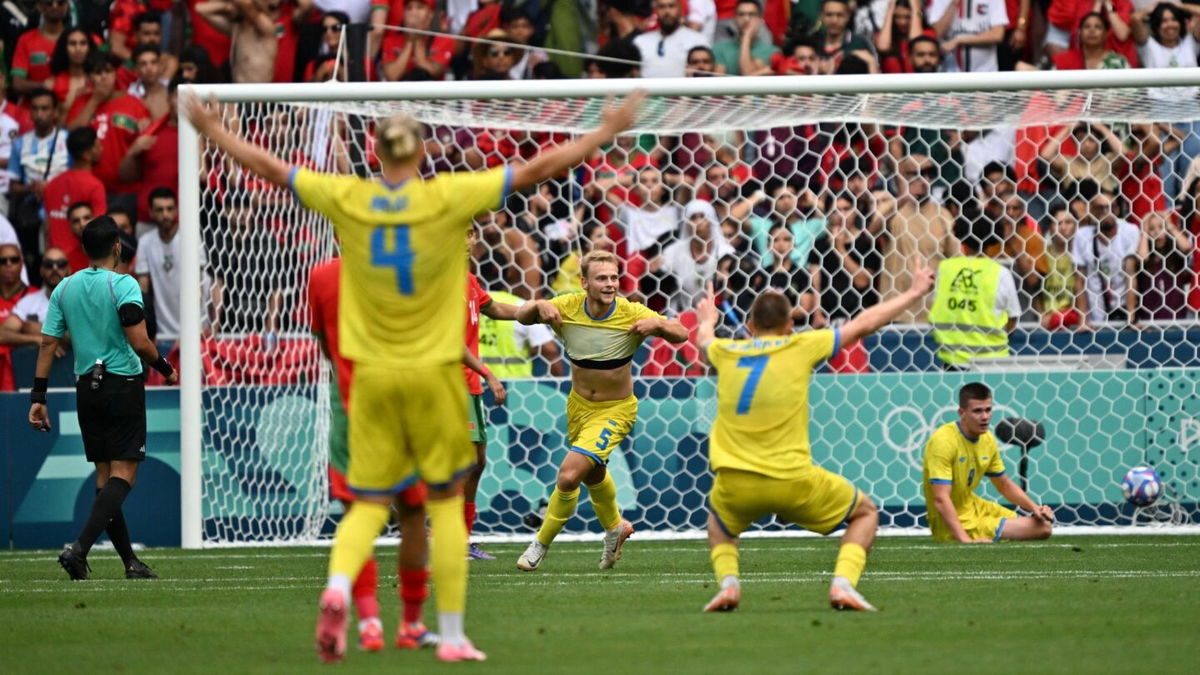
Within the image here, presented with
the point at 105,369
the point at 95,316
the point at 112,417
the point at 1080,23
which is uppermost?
the point at 1080,23

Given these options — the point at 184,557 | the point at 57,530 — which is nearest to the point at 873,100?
the point at 184,557

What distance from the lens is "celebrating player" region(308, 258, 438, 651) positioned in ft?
22.7

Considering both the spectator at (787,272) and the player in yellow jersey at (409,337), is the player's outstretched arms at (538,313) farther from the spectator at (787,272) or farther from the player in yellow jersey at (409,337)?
the player in yellow jersey at (409,337)

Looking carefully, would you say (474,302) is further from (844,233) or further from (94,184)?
(94,184)

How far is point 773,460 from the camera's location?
796cm

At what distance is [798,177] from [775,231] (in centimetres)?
59

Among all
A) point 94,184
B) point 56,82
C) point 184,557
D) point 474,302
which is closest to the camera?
point 474,302

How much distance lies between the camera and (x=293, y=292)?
14.6 m

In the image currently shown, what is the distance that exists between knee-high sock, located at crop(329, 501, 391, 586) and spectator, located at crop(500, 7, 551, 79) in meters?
11.2

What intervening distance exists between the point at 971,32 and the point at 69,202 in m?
8.46

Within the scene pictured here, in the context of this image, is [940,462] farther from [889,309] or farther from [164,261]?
[164,261]

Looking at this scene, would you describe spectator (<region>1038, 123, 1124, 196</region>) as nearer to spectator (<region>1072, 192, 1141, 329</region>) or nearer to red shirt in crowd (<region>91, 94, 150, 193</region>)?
spectator (<region>1072, 192, 1141, 329</region>)

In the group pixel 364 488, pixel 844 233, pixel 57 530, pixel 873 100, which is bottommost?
pixel 57 530

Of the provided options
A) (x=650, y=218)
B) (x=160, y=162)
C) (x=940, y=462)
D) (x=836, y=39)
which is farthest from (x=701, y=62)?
(x=940, y=462)
